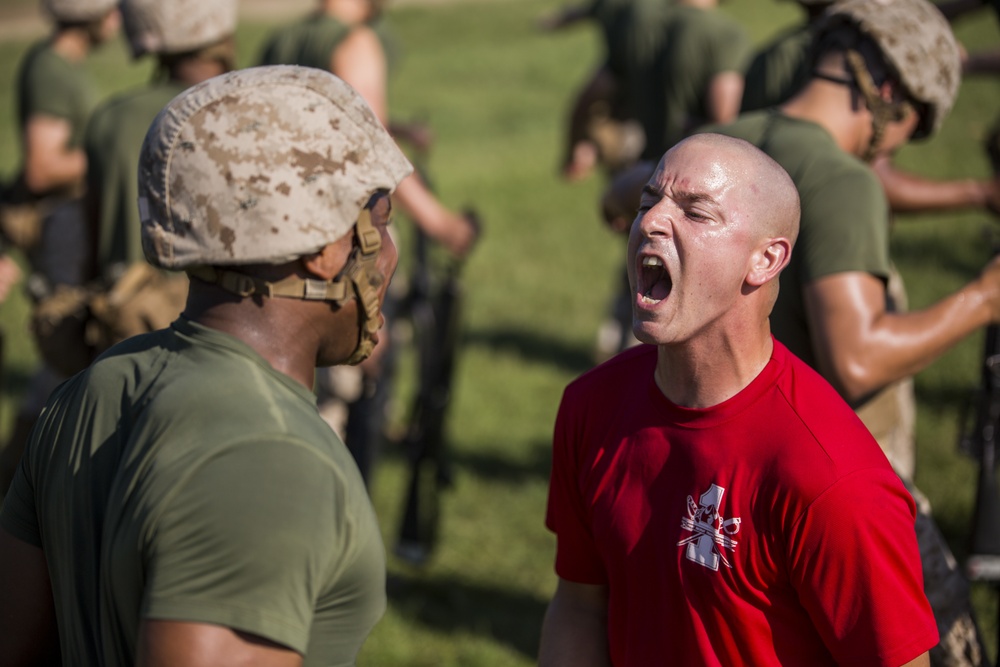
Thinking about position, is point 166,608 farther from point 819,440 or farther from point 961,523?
point 961,523

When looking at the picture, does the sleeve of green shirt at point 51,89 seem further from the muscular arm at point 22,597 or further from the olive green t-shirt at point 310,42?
the muscular arm at point 22,597

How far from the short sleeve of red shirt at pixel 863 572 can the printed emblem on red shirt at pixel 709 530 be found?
0.46 feet

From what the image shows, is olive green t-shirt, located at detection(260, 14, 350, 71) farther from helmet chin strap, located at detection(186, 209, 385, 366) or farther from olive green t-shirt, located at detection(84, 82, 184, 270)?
helmet chin strap, located at detection(186, 209, 385, 366)

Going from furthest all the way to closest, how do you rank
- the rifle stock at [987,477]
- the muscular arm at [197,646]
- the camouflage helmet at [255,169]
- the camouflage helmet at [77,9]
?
the camouflage helmet at [77,9], the rifle stock at [987,477], the camouflage helmet at [255,169], the muscular arm at [197,646]

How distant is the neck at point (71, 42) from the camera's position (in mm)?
6363

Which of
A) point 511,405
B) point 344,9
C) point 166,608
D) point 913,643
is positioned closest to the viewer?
point 166,608

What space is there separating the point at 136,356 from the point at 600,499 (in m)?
1.04

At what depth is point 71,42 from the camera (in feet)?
21.0

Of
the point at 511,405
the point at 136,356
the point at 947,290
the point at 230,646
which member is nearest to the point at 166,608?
the point at 230,646

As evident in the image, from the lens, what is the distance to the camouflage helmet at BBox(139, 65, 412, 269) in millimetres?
2074

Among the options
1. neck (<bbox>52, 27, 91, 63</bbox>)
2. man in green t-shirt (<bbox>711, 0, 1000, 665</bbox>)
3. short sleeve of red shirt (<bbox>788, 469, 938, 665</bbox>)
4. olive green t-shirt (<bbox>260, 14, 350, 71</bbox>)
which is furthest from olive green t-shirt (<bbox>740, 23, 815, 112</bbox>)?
neck (<bbox>52, 27, 91, 63</bbox>)

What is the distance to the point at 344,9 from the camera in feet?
19.2

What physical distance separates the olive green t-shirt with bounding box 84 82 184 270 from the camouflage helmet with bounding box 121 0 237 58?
7.5 inches

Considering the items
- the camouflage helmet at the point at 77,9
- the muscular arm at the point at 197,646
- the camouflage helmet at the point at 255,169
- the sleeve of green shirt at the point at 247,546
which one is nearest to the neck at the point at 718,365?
the camouflage helmet at the point at 255,169
